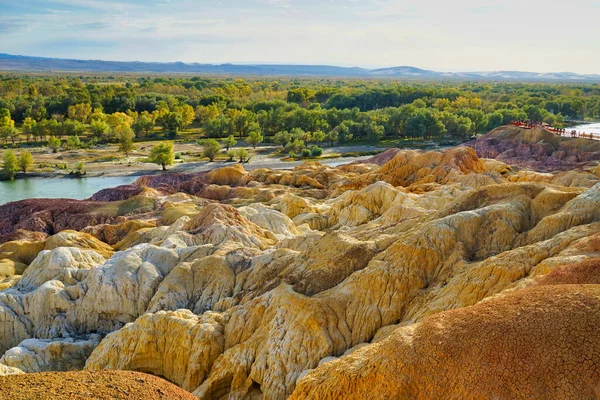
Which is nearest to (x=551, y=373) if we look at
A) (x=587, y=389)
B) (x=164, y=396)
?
(x=587, y=389)

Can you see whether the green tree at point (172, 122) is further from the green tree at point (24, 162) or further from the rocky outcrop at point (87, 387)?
the rocky outcrop at point (87, 387)

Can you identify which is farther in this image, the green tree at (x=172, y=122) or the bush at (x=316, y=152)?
the green tree at (x=172, y=122)

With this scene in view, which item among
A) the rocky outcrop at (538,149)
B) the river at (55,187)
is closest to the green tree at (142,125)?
the river at (55,187)

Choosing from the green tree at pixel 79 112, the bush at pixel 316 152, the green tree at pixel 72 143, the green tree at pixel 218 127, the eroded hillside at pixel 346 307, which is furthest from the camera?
the green tree at pixel 79 112

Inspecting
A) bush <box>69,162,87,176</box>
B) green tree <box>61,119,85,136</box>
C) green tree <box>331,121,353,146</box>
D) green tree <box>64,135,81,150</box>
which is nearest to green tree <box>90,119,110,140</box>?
green tree <box>61,119,85,136</box>

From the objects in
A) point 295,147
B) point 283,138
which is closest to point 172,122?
point 283,138

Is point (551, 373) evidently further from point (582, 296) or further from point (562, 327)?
point (582, 296)
